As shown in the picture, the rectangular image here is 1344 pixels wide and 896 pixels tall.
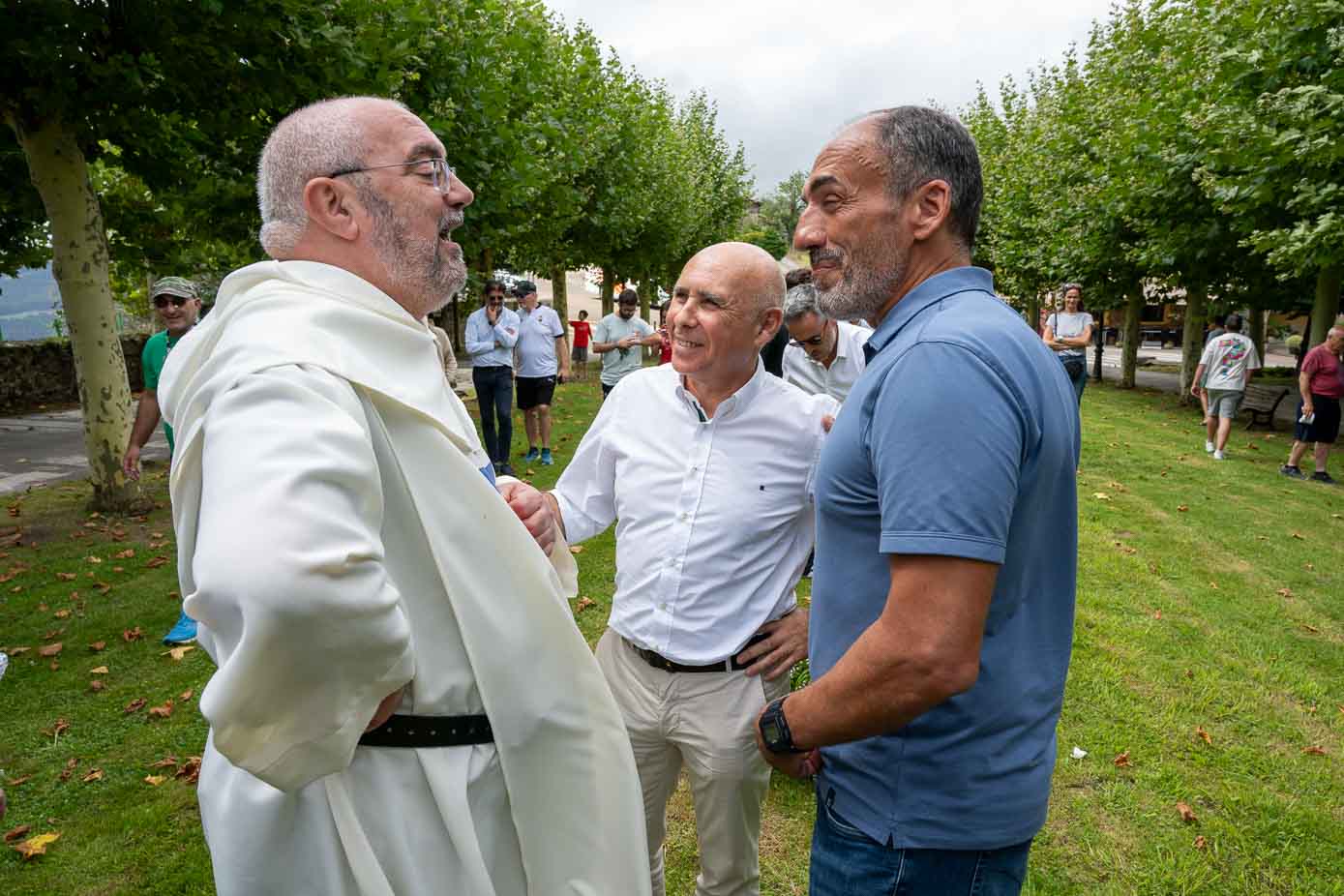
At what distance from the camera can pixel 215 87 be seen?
777 centimetres

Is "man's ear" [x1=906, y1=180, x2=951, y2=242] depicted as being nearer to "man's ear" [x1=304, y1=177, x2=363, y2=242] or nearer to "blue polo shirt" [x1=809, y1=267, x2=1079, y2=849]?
"blue polo shirt" [x1=809, y1=267, x2=1079, y2=849]

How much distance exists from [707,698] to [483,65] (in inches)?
413

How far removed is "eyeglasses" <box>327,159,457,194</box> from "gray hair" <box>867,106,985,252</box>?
934 mm

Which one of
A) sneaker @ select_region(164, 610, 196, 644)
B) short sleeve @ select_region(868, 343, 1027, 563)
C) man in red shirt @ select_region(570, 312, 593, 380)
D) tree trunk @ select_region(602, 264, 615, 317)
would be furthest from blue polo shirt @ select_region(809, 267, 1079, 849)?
tree trunk @ select_region(602, 264, 615, 317)

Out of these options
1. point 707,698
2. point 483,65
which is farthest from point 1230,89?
point 707,698

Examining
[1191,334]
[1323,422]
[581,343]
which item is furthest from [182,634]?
[1191,334]

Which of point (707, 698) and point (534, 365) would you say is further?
point (534, 365)

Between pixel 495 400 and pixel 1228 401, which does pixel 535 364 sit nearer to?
pixel 495 400

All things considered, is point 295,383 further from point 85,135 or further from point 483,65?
point 483,65

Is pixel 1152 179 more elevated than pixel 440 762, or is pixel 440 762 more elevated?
pixel 1152 179

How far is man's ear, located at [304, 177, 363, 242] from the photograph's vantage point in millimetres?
1711

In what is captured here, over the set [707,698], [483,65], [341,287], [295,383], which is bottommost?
[707,698]

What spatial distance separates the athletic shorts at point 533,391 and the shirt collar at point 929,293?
985 centimetres

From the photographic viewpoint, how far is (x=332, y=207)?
67.8 inches
